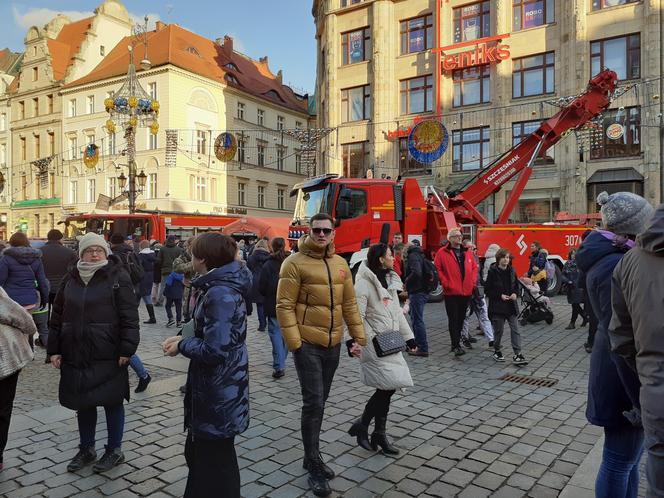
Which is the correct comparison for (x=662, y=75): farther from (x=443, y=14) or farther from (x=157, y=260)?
(x=157, y=260)

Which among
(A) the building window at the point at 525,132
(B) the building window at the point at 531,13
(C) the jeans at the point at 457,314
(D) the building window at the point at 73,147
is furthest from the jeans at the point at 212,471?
(D) the building window at the point at 73,147

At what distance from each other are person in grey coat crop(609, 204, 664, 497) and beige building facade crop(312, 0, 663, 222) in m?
21.9

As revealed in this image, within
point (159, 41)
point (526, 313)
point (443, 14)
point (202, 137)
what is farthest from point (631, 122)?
point (159, 41)

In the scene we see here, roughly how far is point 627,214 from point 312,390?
2.38 metres

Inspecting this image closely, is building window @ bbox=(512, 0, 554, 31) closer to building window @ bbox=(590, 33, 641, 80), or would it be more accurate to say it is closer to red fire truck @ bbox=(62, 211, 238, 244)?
building window @ bbox=(590, 33, 641, 80)

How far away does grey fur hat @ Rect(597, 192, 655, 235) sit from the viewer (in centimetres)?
288

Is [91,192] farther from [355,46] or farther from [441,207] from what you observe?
[441,207]

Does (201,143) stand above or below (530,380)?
above

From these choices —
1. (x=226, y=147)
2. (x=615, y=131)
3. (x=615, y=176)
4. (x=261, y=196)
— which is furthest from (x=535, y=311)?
(x=261, y=196)

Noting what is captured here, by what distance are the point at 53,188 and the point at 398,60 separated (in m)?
35.0

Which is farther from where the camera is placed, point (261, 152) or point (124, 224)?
point (261, 152)

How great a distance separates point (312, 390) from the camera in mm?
3936

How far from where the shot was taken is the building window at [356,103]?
1276 inches

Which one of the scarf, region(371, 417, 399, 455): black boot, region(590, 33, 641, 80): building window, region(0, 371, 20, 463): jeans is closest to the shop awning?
region(590, 33, 641, 80): building window
